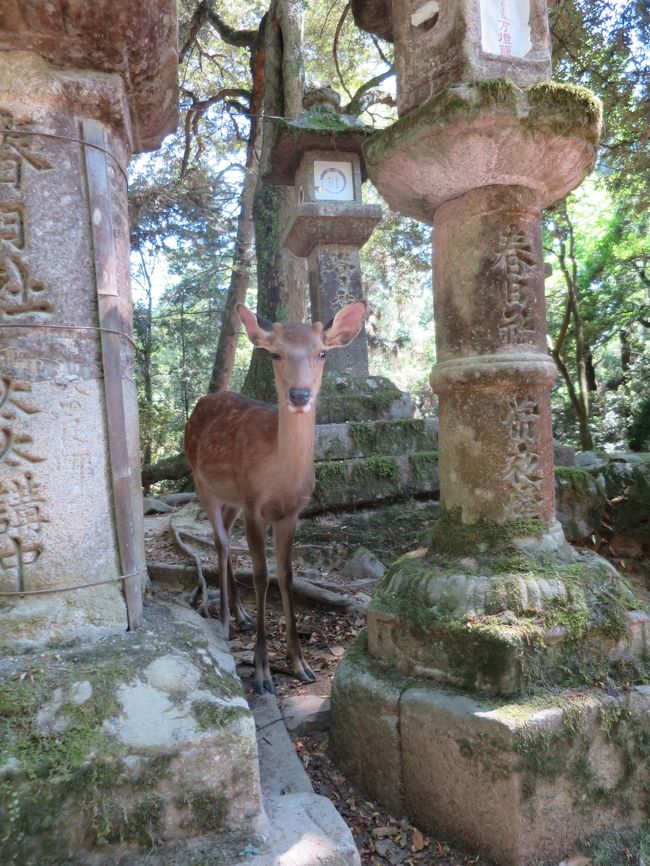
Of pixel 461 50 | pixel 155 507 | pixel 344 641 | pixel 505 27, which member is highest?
pixel 505 27

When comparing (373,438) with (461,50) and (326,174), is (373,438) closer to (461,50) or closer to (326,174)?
(326,174)

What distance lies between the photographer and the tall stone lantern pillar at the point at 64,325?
2285 millimetres

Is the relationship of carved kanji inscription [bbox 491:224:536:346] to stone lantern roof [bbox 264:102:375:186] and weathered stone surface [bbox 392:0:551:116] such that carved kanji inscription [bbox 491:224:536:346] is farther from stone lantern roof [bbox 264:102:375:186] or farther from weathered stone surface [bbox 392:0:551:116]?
stone lantern roof [bbox 264:102:375:186]

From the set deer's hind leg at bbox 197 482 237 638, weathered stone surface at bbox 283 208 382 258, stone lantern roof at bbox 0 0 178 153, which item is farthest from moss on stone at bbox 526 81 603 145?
weathered stone surface at bbox 283 208 382 258

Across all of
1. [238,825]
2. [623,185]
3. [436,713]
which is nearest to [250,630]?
[436,713]

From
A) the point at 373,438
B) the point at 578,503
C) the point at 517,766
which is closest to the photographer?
the point at 517,766

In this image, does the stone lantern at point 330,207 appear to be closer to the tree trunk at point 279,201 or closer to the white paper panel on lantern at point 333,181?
the white paper panel on lantern at point 333,181

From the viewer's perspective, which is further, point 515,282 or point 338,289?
point 338,289

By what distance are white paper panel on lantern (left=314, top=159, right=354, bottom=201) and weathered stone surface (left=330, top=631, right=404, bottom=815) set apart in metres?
5.81

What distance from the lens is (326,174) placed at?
742cm

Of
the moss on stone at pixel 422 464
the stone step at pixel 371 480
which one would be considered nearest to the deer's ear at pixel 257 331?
the stone step at pixel 371 480

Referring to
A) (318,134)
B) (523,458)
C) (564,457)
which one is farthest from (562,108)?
(318,134)

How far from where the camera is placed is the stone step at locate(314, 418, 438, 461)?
6.29m

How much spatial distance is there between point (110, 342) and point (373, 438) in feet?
14.1
